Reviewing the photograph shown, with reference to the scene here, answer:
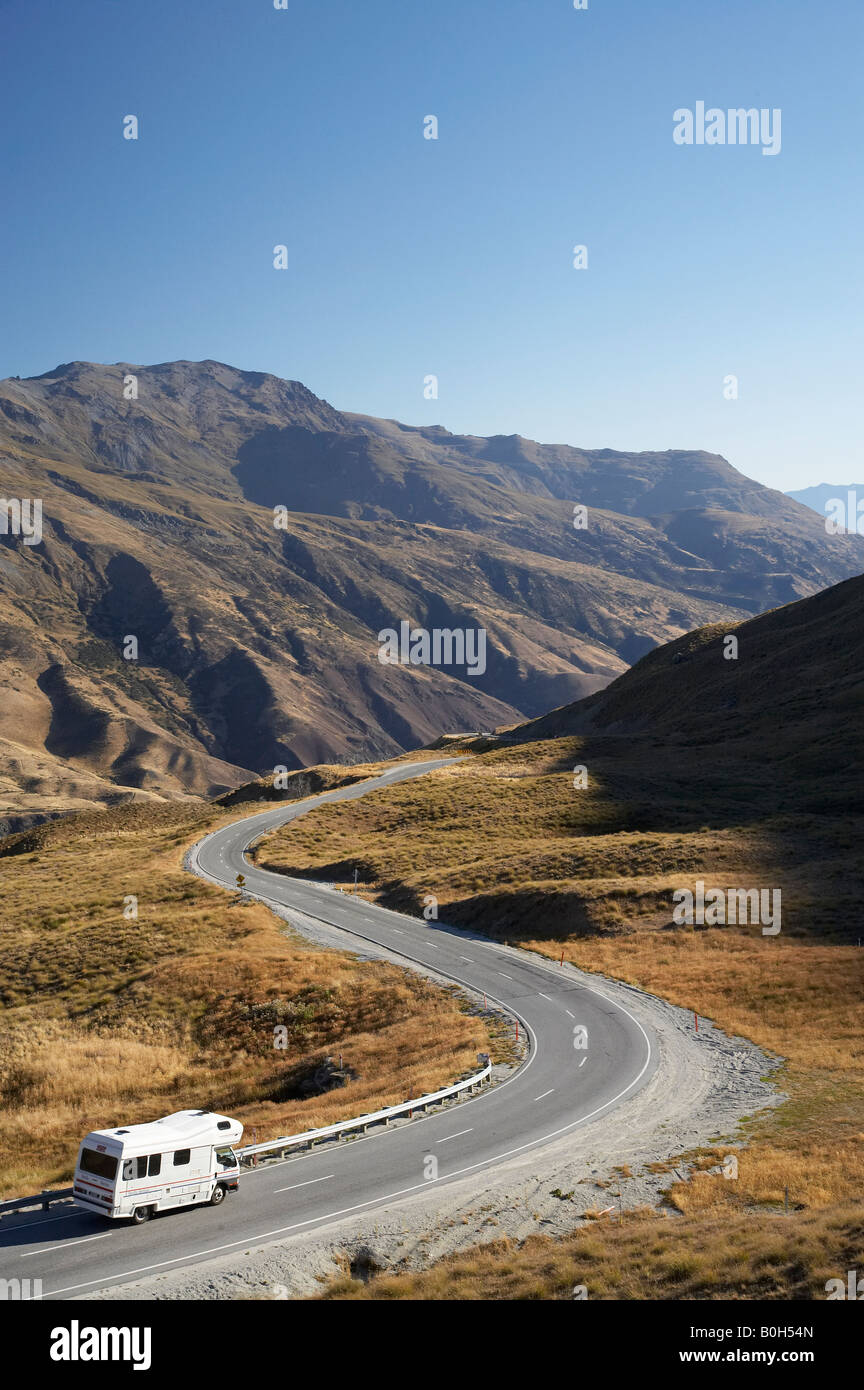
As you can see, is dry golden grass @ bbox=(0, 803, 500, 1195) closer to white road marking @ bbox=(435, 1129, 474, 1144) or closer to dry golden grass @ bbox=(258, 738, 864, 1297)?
white road marking @ bbox=(435, 1129, 474, 1144)

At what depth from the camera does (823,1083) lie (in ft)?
88.4

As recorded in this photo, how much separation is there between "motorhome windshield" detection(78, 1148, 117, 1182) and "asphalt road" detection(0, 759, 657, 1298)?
1.07m

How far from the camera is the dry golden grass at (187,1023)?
29.0 m

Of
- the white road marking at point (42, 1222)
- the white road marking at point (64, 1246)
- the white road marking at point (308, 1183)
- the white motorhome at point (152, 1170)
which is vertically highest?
the white motorhome at point (152, 1170)

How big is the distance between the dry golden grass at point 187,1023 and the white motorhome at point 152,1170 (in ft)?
17.0

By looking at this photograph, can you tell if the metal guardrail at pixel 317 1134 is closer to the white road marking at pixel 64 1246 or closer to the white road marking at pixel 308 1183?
the white road marking at pixel 308 1183

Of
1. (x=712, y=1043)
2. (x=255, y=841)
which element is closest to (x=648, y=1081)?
(x=712, y=1043)

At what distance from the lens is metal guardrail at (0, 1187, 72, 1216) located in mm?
20578

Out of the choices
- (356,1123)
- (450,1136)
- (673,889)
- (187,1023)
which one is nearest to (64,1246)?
(356,1123)

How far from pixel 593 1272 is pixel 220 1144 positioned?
358 inches

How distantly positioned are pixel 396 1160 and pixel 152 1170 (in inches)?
229

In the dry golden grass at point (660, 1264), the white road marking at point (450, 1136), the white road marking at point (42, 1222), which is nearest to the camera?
the dry golden grass at point (660, 1264)

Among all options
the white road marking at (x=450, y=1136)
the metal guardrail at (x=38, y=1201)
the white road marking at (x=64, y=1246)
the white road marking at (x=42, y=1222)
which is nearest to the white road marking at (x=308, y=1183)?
the white road marking at (x=450, y=1136)

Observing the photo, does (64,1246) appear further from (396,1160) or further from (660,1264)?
(660,1264)
